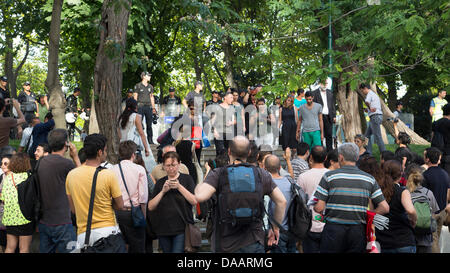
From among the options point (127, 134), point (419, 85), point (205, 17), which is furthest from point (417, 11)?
point (419, 85)

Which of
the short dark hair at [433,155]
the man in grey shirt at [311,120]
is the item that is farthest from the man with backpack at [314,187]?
the man in grey shirt at [311,120]

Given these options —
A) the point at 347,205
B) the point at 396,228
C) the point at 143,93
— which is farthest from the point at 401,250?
the point at 143,93

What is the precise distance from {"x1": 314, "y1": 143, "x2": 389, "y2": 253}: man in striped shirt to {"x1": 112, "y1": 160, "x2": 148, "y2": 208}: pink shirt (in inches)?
80.8

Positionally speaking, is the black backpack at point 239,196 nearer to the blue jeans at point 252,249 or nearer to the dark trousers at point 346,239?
the blue jeans at point 252,249

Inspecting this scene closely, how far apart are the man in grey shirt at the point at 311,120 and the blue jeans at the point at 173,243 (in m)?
7.94

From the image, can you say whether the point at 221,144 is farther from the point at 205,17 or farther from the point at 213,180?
the point at 213,180

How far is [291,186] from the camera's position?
697 cm

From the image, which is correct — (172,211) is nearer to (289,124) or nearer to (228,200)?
(228,200)

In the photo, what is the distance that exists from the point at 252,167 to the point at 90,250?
1758mm

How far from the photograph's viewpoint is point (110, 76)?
10188mm

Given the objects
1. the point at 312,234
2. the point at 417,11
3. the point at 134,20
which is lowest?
the point at 312,234

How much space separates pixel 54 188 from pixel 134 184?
89 cm

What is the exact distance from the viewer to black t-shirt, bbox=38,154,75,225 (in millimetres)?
6539

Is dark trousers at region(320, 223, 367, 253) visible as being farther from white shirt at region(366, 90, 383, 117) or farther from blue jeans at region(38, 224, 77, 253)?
white shirt at region(366, 90, 383, 117)
